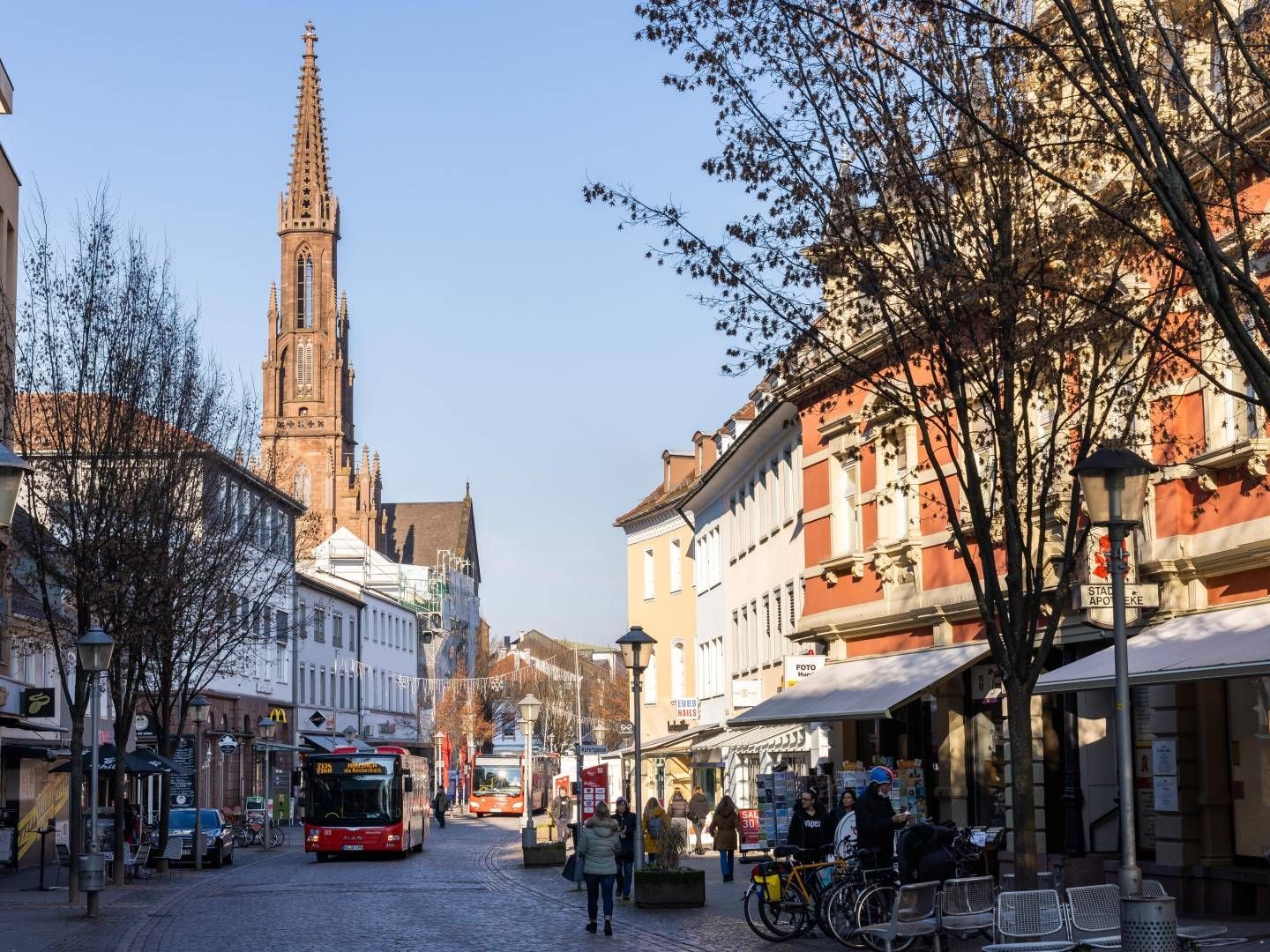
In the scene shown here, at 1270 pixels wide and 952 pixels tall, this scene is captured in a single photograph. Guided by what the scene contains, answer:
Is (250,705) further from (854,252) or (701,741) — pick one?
(854,252)

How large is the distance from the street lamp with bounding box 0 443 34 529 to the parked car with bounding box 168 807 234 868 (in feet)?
104

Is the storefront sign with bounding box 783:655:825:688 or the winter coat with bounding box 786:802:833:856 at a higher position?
the storefront sign with bounding box 783:655:825:688

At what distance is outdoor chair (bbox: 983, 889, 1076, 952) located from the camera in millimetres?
14852

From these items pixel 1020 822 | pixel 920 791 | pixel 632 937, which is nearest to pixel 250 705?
pixel 920 791

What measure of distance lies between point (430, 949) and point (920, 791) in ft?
33.7

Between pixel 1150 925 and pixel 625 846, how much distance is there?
18772 millimetres

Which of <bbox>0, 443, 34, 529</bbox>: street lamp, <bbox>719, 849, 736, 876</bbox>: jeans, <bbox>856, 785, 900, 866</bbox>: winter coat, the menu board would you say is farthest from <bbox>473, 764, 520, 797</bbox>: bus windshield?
<bbox>0, 443, 34, 529</bbox>: street lamp

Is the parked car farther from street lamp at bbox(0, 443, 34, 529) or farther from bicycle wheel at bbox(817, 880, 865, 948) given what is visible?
street lamp at bbox(0, 443, 34, 529)

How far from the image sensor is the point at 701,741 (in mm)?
48844

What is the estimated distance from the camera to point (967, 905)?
1730 cm

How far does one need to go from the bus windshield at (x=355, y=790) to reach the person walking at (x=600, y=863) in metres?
24.5

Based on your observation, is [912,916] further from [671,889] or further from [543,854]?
[543,854]

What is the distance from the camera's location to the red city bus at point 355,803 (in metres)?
47.3

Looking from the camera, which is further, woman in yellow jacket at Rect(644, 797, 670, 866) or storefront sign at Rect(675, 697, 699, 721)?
storefront sign at Rect(675, 697, 699, 721)
